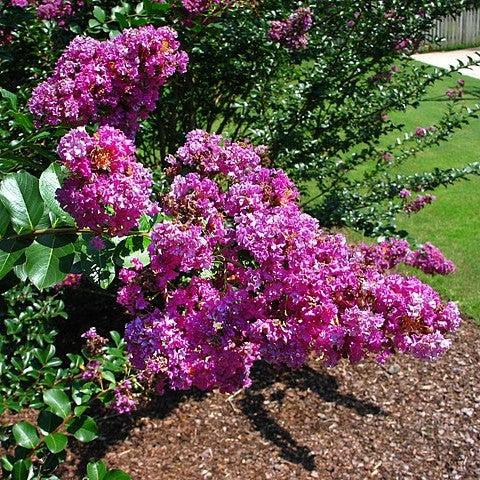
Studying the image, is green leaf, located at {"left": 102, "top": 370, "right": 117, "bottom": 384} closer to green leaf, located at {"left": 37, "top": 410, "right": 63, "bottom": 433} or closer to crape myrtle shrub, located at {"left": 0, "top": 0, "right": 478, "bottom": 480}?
crape myrtle shrub, located at {"left": 0, "top": 0, "right": 478, "bottom": 480}

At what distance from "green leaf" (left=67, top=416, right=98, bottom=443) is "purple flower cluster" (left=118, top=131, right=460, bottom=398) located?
22cm

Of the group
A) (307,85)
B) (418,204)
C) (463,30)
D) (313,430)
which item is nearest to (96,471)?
(313,430)

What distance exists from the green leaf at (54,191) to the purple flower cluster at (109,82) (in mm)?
398

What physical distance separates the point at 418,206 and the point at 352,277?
110 inches

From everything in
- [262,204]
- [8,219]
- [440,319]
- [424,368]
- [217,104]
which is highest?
[8,219]

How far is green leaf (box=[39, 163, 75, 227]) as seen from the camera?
1375mm

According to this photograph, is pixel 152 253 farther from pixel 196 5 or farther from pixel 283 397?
pixel 283 397

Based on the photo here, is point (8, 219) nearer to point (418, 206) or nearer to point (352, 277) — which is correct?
point (352, 277)

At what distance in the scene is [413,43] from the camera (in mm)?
3990

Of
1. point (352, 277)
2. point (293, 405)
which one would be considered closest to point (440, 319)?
Answer: point (352, 277)

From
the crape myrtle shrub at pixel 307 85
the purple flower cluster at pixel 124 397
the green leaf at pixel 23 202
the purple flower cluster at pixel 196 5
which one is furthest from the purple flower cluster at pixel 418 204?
the green leaf at pixel 23 202

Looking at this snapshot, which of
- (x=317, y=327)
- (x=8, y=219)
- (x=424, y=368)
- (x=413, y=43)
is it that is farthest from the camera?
(x=413, y=43)

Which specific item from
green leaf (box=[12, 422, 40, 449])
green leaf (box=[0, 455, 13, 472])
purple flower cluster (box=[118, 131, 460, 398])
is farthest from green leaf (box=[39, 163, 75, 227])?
green leaf (box=[0, 455, 13, 472])

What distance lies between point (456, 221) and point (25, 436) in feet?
17.1
